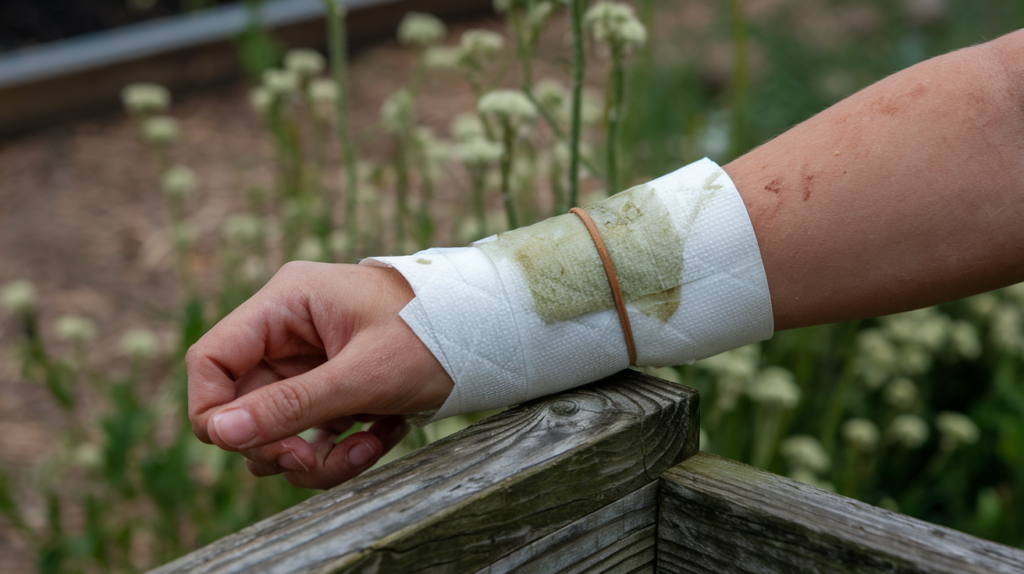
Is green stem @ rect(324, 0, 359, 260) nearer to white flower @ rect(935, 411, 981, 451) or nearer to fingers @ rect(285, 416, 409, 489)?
fingers @ rect(285, 416, 409, 489)

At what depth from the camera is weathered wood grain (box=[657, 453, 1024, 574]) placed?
14.8 inches

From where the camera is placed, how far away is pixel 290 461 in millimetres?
532

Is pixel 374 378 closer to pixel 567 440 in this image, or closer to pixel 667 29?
pixel 567 440

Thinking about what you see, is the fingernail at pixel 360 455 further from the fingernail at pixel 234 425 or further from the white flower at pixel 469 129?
the white flower at pixel 469 129

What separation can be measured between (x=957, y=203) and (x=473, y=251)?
0.30 metres

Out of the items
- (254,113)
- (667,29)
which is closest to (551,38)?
(667,29)

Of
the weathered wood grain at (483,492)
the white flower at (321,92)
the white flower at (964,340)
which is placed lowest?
the white flower at (964,340)

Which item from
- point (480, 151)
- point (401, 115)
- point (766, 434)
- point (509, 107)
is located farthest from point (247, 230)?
point (766, 434)

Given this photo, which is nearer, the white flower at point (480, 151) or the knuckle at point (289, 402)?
the knuckle at point (289, 402)

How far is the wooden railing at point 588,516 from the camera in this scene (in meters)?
0.37

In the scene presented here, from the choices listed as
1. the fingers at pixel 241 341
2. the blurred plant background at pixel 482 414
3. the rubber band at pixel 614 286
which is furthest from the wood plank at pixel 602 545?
the blurred plant background at pixel 482 414

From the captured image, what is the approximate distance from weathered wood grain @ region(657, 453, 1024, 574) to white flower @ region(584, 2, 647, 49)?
44cm

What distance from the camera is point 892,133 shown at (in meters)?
0.51

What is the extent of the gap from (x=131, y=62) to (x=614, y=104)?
224 centimetres
